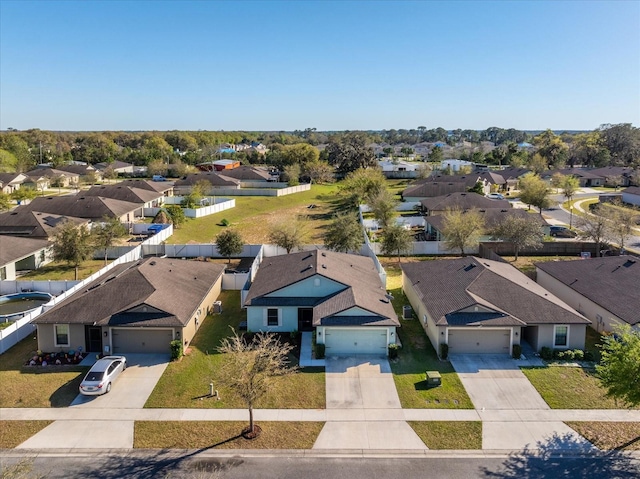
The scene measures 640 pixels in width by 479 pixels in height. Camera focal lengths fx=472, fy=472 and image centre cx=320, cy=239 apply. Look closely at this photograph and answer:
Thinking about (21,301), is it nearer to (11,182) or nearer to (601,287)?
(601,287)

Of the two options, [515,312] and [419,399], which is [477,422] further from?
[515,312]

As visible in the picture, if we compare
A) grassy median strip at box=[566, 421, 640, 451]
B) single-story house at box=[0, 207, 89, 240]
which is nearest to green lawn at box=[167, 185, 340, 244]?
single-story house at box=[0, 207, 89, 240]

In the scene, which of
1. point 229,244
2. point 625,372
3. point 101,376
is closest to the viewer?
point 625,372

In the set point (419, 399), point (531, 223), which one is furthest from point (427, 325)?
point (531, 223)

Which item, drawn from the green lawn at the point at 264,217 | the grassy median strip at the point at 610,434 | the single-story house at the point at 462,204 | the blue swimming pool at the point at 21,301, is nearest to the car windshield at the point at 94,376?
the blue swimming pool at the point at 21,301

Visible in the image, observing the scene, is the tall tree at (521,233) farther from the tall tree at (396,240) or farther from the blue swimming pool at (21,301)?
the blue swimming pool at (21,301)

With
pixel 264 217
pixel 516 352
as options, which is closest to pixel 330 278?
pixel 516 352

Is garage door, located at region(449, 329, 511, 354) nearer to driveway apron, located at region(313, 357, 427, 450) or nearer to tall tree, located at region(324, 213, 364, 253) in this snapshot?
driveway apron, located at region(313, 357, 427, 450)
